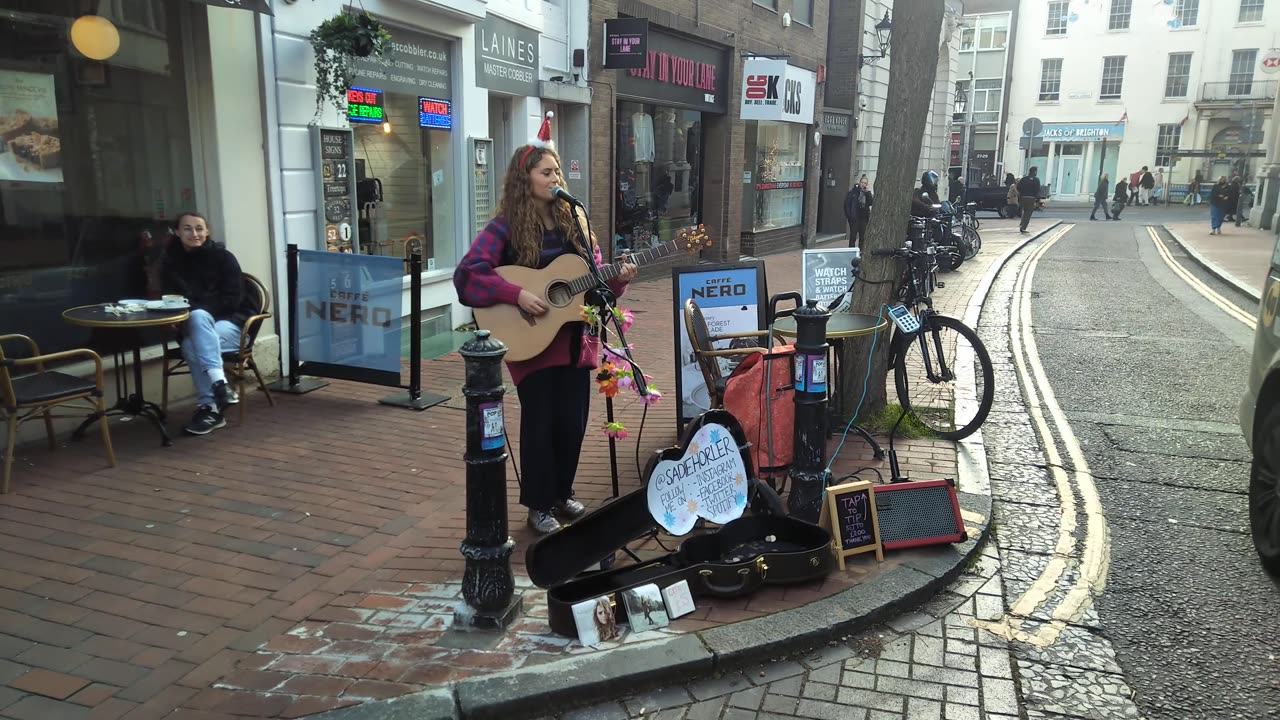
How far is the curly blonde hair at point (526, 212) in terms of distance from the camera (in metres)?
4.38

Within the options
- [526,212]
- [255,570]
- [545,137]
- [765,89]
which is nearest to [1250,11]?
[765,89]

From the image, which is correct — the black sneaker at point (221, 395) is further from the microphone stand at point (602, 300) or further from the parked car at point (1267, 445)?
the parked car at point (1267, 445)

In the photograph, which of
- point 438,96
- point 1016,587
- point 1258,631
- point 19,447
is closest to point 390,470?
point 19,447

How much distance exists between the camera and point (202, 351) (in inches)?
244

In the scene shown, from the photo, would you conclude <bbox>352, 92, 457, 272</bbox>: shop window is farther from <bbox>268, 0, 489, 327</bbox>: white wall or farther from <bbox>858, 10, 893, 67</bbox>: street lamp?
<bbox>858, 10, 893, 67</bbox>: street lamp

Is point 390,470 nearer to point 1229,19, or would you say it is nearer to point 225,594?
point 225,594

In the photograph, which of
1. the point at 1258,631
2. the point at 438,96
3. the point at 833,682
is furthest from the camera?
the point at 438,96

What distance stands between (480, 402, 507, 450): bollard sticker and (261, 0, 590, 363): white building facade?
4258 mm

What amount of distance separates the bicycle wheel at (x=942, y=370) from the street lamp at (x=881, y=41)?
58.3ft

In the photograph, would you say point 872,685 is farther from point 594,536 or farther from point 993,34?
point 993,34

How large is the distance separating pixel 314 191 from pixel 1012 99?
5036 centimetres

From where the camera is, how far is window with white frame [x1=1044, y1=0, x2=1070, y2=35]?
1911 inches

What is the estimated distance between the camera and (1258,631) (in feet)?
12.8

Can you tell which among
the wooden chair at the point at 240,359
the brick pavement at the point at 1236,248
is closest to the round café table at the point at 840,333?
the wooden chair at the point at 240,359
